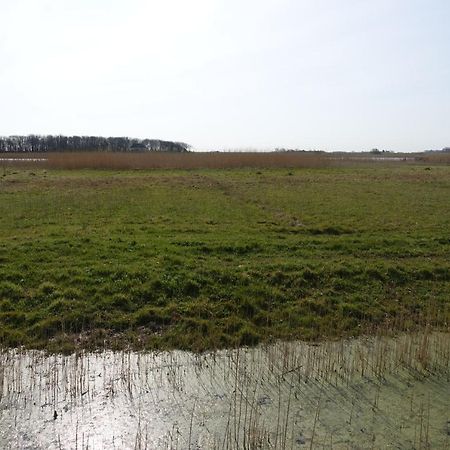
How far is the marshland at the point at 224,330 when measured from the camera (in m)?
4.63

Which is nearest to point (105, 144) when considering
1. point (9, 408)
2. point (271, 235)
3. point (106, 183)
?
point (106, 183)

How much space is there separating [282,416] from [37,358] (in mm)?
3507

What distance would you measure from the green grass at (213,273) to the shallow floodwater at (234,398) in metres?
0.63

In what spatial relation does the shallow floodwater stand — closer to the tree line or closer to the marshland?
the marshland

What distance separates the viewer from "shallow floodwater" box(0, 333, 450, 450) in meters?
4.41

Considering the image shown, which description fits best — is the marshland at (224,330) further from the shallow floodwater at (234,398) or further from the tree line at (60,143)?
the tree line at (60,143)

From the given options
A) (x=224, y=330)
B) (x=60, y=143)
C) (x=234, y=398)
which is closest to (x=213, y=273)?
(x=224, y=330)

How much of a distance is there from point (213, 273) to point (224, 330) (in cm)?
208

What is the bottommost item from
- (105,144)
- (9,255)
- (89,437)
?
(89,437)

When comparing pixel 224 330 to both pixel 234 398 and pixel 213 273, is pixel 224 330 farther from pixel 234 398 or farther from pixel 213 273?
pixel 213 273

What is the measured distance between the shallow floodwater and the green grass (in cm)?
63

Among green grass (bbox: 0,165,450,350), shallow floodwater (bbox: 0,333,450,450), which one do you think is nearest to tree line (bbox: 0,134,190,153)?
green grass (bbox: 0,165,450,350)

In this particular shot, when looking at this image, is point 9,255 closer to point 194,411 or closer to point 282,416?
point 194,411

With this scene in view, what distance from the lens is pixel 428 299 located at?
8289 millimetres
